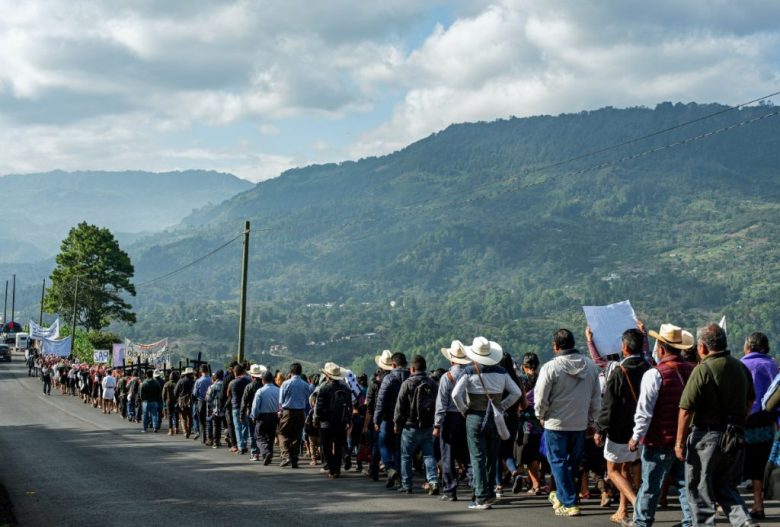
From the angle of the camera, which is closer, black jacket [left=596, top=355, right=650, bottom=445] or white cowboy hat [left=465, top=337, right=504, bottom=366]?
black jacket [left=596, top=355, right=650, bottom=445]

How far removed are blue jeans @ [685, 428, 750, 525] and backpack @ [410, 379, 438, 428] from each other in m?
4.61

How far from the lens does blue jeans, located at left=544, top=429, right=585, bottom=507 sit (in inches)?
395

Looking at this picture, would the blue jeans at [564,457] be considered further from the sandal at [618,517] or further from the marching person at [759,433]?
the marching person at [759,433]

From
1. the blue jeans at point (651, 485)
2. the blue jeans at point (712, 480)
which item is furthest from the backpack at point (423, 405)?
the blue jeans at point (712, 480)

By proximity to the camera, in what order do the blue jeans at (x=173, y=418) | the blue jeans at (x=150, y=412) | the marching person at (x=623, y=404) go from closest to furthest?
1. the marching person at (x=623, y=404)
2. the blue jeans at (x=173, y=418)
3. the blue jeans at (x=150, y=412)

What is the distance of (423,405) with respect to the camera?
40.9 ft

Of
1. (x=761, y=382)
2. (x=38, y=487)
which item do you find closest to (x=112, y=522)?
(x=38, y=487)

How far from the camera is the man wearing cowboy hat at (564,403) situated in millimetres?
10008

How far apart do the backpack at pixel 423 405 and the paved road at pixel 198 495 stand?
1006 millimetres

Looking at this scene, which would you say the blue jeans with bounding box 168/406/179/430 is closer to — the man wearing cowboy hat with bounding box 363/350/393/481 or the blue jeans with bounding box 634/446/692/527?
the man wearing cowboy hat with bounding box 363/350/393/481

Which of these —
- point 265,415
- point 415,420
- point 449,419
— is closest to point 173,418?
point 265,415

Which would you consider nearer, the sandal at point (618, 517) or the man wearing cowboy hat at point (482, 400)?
the sandal at point (618, 517)

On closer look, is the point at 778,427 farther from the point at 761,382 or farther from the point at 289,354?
the point at 289,354

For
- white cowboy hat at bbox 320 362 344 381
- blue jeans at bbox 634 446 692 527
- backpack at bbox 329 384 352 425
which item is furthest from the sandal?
white cowboy hat at bbox 320 362 344 381
